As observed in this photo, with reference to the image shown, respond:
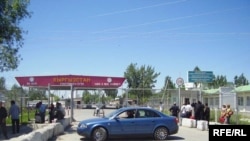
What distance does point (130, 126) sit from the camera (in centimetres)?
1717

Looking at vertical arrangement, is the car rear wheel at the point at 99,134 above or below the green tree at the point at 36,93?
below

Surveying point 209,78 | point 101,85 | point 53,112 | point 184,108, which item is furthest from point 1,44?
point 101,85

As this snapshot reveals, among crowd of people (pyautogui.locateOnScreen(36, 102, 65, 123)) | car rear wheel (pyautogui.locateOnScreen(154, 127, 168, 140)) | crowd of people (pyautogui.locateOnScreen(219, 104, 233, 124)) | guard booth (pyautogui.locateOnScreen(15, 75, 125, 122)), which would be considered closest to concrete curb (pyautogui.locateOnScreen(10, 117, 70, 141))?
car rear wheel (pyautogui.locateOnScreen(154, 127, 168, 140))

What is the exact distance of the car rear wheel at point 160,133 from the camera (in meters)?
17.5

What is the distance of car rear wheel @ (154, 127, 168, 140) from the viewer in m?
17.5

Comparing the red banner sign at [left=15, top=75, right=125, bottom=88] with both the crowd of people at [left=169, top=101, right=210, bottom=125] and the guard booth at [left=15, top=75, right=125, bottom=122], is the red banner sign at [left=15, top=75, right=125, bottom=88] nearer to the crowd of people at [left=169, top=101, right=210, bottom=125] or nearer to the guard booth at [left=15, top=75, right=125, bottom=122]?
the guard booth at [left=15, top=75, right=125, bottom=122]

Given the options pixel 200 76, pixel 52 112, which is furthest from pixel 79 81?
pixel 200 76

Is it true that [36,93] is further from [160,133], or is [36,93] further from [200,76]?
[160,133]

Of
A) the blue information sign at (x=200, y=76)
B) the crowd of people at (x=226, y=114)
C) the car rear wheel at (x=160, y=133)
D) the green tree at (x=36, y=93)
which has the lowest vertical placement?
the car rear wheel at (x=160, y=133)

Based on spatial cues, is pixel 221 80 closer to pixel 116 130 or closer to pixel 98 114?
pixel 98 114

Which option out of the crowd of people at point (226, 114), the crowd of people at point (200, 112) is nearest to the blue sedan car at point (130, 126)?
the crowd of people at point (226, 114)

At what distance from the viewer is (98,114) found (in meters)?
32.9

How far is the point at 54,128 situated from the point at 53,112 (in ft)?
24.8

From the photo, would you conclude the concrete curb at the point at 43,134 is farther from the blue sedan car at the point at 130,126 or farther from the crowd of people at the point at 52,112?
the crowd of people at the point at 52,112
